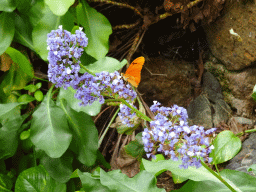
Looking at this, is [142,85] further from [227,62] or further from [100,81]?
[100,81]

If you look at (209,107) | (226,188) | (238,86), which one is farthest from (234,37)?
(226,188)

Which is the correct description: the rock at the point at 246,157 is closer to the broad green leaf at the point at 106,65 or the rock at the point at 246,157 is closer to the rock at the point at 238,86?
the rock at the point at 238,86

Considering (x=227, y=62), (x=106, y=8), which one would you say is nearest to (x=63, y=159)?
(x=106, y=8)

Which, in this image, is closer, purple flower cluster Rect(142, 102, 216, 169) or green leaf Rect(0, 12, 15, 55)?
purple flower cluster Rect(142, 102, 216, 169)

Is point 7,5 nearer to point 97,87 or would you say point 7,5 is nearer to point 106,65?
point 106,65

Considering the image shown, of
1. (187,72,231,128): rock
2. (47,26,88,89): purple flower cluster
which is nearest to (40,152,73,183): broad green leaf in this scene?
(47,26,88,89): purple flower cluster

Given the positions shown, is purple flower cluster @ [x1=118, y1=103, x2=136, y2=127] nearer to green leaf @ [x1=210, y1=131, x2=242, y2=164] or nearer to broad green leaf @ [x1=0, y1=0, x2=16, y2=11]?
green leaf @ [x1=210, y1=131, x2=242, y2=164]
